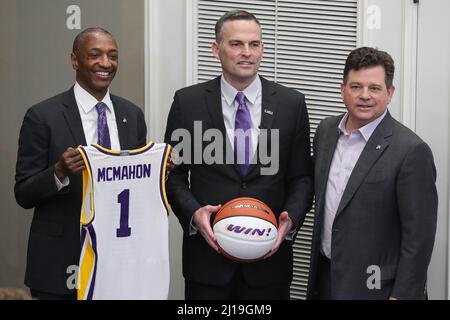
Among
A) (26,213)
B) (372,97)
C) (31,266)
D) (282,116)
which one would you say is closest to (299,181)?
(282,116)

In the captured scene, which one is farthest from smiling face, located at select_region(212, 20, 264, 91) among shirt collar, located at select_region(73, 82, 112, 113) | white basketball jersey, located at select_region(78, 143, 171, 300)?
shirt collar, located at select_region(73, 82, 112, 113)

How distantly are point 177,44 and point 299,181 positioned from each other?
139 cm

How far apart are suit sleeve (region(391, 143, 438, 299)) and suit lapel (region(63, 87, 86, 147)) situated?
4.96ft

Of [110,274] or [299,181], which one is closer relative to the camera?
[110,274]

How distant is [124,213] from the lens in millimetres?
3988

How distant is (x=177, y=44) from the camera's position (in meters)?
5.28

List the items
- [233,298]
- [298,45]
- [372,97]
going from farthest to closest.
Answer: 1. [298,45]
2. [233,298]
3. [372,97]

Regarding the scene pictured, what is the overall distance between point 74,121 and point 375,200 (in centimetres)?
147

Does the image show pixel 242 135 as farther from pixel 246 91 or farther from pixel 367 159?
pixel 367 159

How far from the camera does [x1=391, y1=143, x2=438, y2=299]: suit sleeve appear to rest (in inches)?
151

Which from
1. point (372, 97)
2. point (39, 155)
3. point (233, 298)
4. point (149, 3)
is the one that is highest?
point (149, 3)

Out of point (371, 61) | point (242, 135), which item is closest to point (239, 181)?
point (242, 135)

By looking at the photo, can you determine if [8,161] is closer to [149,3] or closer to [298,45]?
[149,3]

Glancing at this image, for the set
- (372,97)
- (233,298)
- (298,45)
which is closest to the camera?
(372,97)
